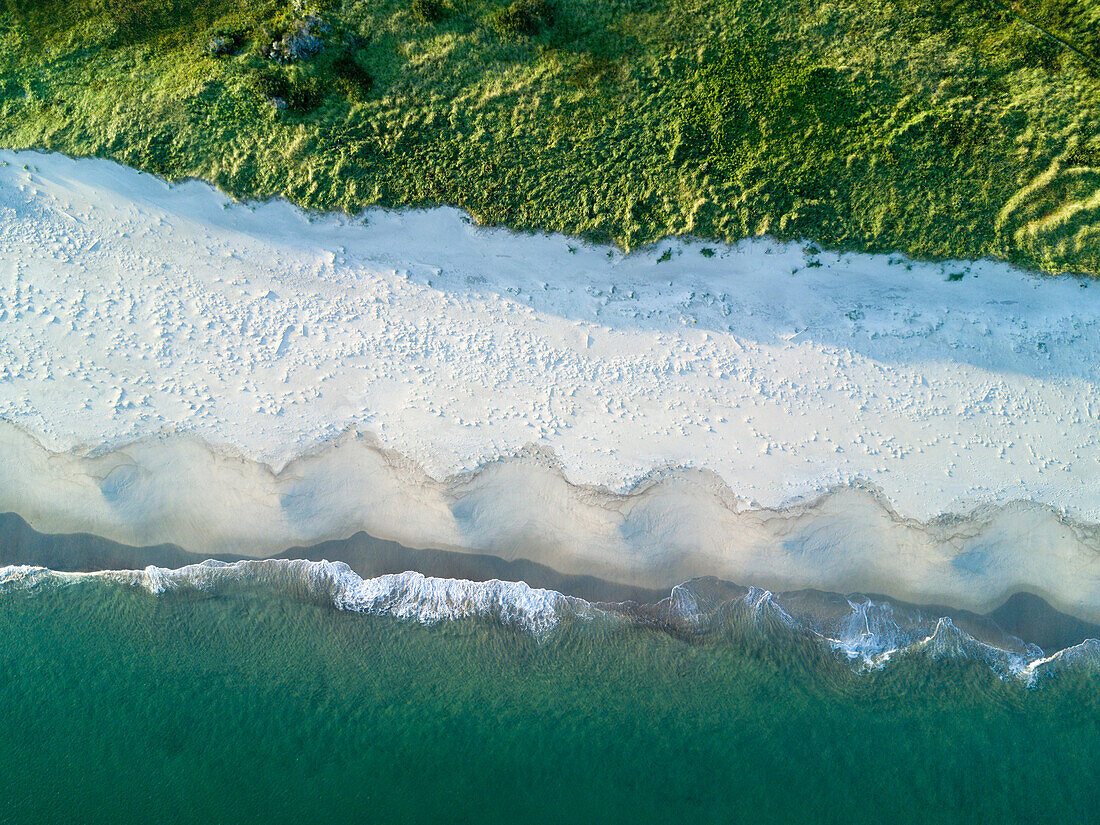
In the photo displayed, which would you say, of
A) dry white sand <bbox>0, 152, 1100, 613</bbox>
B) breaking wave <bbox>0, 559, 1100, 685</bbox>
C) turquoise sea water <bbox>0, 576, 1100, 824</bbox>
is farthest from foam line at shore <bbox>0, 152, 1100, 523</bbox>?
turquoise sea water <bbox>0, 576, 1100, 824</bbox>

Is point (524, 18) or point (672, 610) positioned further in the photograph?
point (672, 610)

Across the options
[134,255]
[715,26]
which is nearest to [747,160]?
[715,26]

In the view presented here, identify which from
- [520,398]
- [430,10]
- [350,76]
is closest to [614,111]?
[430,10]

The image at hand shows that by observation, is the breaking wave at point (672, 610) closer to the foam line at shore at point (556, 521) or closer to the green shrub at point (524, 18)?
the foam line at shore at point (556, 521)

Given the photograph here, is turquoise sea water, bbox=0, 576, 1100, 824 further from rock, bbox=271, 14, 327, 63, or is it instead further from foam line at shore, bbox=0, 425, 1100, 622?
rock, bbox=271, 14, 327, 63

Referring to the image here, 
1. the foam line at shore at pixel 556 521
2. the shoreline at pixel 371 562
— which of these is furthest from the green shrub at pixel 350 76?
the shoreline at pixel 371 562

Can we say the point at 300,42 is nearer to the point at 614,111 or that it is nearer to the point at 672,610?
the point at 614,111

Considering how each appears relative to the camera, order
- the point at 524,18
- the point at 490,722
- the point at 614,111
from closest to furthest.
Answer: the point at 524,18
the point at 614,111
the point at 490,722
